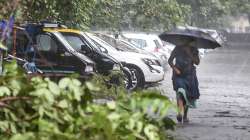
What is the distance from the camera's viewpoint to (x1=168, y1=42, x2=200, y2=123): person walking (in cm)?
1089

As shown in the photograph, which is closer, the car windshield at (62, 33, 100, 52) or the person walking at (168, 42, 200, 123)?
the person walking at (168, 42, 200, 123)

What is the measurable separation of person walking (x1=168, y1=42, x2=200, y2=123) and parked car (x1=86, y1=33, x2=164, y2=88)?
5.26 metres

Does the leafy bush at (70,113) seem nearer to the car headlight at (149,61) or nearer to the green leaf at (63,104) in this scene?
the green leaf at (63,104)

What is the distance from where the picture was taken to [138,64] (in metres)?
16.6

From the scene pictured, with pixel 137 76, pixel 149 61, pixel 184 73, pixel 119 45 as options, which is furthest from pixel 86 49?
pixel 184 73

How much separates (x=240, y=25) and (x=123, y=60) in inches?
3953

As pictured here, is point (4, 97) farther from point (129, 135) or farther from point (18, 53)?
point (18, 53)

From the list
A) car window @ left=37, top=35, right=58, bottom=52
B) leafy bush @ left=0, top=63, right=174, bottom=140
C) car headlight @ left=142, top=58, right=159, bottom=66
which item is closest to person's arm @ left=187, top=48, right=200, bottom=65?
car window @ left=37, top=35, right=58, bottom=52

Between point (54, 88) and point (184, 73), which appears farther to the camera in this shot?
point (184, 73)

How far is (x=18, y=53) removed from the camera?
1314 centimetres

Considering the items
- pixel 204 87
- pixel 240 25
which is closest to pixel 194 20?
pixel 204 87

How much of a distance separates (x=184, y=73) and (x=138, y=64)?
5652 mm

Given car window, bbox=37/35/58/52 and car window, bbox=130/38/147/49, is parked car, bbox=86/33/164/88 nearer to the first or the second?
car window, bbox=37/35/58/52

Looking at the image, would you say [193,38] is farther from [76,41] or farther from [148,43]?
[148,43]
